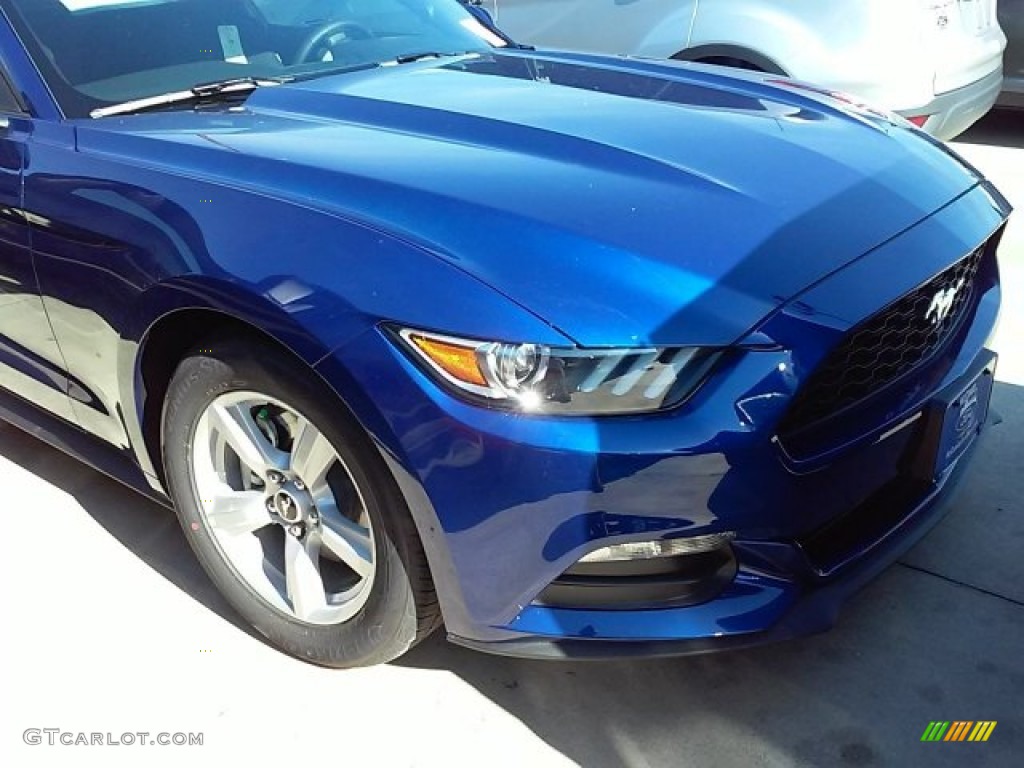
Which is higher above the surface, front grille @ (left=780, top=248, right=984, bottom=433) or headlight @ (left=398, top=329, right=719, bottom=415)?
headlight @ (left=398, top=329, right=719, bottom=415)

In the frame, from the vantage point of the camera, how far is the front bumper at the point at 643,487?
1779mm

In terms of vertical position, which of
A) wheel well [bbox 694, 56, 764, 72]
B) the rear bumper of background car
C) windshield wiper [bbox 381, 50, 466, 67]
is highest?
windshield wiper [bbox 381, 50, 466, 67]

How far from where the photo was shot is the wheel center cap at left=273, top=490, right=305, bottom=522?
230cm

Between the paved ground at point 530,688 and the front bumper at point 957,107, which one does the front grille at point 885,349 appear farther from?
the front bumper at point 957,107

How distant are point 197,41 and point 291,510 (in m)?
1.38

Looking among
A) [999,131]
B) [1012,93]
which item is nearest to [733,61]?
[1012,93]

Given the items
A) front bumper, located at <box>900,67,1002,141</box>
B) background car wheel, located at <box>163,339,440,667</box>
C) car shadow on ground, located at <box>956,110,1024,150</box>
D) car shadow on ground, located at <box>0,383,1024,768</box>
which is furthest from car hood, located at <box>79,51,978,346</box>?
car shadow on ground, located at <box>956,110,1024,150</box>

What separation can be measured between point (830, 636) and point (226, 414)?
4.76 feet

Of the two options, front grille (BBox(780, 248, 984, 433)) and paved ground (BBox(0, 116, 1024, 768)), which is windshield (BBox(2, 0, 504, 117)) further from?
front grille (BBox(780, 248, 984, 433))

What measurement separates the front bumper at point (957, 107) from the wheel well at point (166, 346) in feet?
12.5

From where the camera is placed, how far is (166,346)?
232 centimetres

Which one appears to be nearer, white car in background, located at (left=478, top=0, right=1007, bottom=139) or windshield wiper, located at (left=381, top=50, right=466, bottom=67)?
windshield wiper, located at (left=381, top=50, right=466, bottom=67)

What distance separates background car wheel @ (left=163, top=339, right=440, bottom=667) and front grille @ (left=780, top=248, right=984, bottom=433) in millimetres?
794

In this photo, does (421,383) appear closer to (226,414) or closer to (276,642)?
(226,414)
